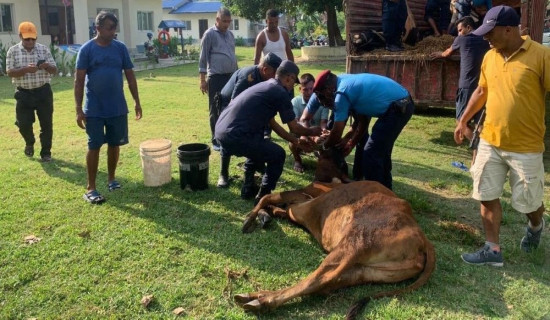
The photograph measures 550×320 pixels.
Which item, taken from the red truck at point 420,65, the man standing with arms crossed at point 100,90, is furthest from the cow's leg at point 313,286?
the red truck at point 420,65

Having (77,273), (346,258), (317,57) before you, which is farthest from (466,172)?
(317,57)

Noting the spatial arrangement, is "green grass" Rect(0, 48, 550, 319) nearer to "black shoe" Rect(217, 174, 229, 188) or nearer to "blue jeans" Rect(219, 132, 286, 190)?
"black shoe" Rect(217, 174, 229, 188)

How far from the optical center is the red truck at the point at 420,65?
6.93m

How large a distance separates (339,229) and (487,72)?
170 centimetres

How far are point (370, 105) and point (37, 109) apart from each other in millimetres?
4813

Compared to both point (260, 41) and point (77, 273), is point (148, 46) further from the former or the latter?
point (77, 273)

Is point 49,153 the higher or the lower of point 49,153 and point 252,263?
the higher

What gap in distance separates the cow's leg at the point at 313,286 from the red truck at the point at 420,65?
4.53 m

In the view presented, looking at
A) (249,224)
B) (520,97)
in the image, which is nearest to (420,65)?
(520,97)

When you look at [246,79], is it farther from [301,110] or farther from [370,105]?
[370,105]

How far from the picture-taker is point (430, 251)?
11.3ft

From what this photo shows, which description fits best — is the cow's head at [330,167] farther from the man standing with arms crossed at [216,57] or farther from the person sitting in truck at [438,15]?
the person sitting in truck at [438,15]

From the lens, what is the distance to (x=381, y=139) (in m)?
4.91

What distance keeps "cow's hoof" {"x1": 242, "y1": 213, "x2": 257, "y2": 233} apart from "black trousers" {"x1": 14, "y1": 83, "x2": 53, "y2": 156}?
12.6 ft
